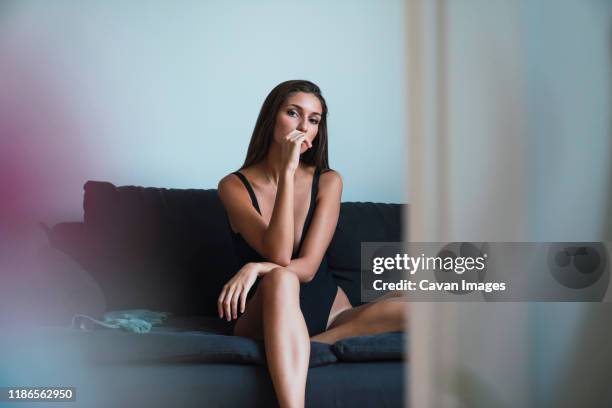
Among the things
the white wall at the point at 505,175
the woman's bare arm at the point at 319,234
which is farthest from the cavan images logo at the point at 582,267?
the woman's bare arm at the point at 319,234

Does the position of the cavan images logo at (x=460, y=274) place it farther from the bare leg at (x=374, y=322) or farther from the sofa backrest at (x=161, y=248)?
the sofa backrest at (x=161, y=248)

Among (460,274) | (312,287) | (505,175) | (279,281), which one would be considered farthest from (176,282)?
(505,175)

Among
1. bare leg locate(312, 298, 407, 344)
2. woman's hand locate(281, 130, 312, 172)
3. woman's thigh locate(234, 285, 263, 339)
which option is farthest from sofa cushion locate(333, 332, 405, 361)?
woman's hand locate(281, 130, 312, 172)

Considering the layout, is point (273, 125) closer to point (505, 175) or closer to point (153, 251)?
point (153, 251)

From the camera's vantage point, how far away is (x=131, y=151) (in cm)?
315

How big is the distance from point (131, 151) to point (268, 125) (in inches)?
39.1

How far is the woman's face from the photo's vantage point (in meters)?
2.34

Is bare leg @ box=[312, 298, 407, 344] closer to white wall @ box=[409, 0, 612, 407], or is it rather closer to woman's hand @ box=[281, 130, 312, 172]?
woman's hand @ box=[281, 130, 312, 172]

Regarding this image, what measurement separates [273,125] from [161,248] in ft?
2.22

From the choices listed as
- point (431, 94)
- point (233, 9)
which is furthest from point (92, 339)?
point (233, 9)

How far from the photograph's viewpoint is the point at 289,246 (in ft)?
6.89

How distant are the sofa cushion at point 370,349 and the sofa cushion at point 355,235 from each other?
69 centimetres

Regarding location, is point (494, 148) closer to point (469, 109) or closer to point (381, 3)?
point (469, 109)

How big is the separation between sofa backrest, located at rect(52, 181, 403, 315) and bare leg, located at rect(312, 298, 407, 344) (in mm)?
549
